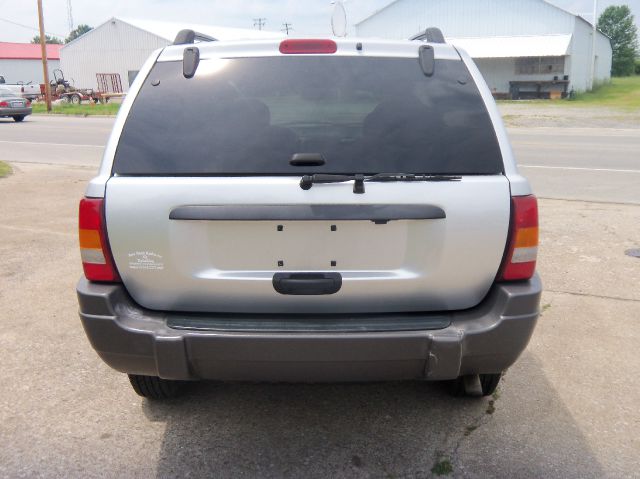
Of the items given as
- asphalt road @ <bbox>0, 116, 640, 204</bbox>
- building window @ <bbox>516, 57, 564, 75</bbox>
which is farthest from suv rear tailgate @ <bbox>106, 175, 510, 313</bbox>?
building window @ <bbox>516, 57, 564, 75</bbox>

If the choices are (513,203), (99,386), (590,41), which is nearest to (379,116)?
(513,203)

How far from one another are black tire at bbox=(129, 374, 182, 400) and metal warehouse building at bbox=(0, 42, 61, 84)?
283 ft

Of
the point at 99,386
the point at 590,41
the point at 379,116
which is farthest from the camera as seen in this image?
the point at 590,41

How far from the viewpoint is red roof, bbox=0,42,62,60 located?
8212cm

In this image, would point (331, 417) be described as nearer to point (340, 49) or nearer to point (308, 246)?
point (308, 246)

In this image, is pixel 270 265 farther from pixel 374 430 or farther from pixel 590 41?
pixel 590 41

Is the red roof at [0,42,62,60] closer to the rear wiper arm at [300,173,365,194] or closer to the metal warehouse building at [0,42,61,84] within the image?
the metal warehouse building at [0,42,61,84]

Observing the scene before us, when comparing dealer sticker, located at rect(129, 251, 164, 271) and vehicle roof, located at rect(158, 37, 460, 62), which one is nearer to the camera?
dealer sticker, located at rect(129, 251, 164, 271)

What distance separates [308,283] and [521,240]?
0.93 m

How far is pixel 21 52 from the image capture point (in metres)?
Result: 84.7

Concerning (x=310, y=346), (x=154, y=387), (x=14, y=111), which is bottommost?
(x=154, y=387)

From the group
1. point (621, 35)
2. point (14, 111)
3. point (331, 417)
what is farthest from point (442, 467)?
point (621, 35)

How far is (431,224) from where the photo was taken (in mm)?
2828

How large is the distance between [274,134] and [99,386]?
6.46 feet
